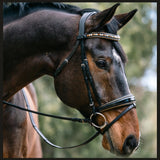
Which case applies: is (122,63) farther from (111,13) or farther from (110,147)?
(110,147)

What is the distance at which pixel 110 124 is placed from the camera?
2.31 metres

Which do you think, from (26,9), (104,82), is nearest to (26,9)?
(26,9)

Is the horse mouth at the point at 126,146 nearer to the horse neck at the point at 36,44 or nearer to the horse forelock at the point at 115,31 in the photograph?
the horse forelock at the point at 115,31

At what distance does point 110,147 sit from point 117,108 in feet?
1.15

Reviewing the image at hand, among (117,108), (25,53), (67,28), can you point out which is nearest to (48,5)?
(67,28)

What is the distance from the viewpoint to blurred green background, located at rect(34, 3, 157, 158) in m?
7.43

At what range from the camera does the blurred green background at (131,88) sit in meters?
7.43

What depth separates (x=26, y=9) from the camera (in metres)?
2.67

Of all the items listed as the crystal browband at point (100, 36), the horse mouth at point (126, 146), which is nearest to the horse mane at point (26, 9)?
the crystal browband at point (100, 36)

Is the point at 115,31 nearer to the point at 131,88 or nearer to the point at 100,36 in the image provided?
the point at 100,36

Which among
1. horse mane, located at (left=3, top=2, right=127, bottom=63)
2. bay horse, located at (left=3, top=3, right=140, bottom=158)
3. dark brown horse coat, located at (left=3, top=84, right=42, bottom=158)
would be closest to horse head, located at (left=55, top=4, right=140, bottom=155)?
bay horse, located at (left=3, top=3, right=140, bottom=158)

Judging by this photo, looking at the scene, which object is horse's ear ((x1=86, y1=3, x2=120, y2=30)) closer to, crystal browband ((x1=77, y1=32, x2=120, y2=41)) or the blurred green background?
crystal browband ((x1=77, y1=32, x2=120, y2=41))

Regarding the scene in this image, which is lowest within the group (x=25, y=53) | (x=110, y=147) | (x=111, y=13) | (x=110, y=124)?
(x=110, y=147)

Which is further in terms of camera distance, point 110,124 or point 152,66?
point 152,66
